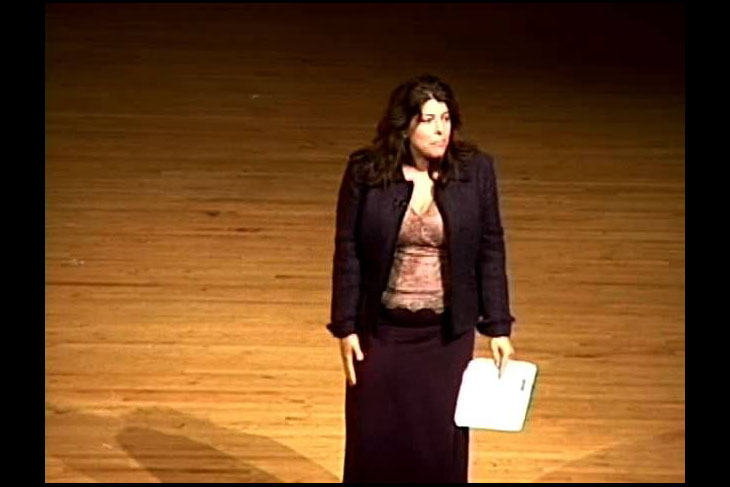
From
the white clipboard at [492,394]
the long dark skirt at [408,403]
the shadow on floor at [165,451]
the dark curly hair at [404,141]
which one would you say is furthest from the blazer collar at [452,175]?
the shadow on floor at [165,451]

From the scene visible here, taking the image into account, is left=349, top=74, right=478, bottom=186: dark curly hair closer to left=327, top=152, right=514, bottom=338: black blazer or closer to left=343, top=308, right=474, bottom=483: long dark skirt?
left=327, top=152, right=514, bottom=338: black blazer

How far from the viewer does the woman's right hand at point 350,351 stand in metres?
4.24

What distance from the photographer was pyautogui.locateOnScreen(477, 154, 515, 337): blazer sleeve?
4.19 meters

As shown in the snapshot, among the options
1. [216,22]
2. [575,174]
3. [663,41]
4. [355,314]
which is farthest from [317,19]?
[355,314]

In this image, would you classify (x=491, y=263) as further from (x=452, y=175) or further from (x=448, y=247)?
(x=452, y=175)

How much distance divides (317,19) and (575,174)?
3.12 m

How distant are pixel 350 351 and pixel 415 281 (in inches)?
9.5

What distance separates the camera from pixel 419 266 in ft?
13.7

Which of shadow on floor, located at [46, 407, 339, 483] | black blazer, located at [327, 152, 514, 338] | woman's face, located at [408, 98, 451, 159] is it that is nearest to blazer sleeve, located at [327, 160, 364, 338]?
black blazer, located at [327, 152, 514, 338]

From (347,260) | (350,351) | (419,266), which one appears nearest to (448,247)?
(419,266)

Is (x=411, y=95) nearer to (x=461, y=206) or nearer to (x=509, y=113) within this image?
(x=461, y=206)

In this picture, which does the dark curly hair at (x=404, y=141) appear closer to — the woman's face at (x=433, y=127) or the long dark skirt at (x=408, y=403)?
the woman's face at (x=433, y=127)

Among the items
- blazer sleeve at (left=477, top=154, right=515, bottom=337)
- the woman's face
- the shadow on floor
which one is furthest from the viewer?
the shadow on floor

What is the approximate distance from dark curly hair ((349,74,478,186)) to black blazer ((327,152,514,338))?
0.02 metres
